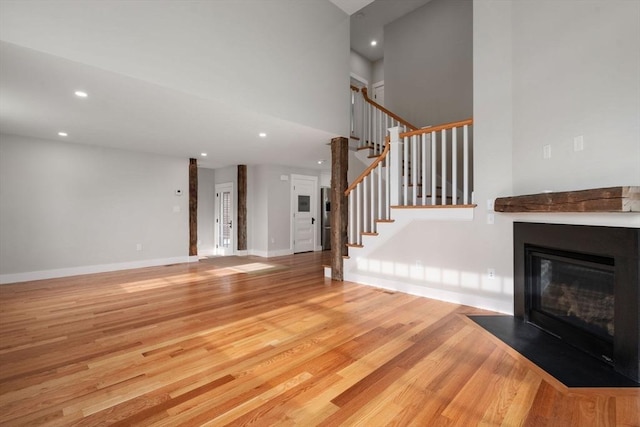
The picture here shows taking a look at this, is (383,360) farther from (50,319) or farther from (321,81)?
(321,81)

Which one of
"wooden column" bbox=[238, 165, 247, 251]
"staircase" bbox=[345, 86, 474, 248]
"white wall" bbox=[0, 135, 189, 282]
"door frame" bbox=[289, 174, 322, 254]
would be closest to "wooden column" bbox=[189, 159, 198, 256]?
"white wall" bbox=[0, 135, 189, 282]

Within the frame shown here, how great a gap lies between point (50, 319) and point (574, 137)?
5521 millimetres

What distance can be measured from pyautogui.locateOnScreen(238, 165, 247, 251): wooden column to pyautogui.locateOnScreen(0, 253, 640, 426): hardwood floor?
13.5ft

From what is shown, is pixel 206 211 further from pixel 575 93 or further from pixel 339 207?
pixel 575 93

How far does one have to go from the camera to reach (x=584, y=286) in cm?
245

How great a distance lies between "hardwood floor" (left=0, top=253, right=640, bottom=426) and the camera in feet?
5.48

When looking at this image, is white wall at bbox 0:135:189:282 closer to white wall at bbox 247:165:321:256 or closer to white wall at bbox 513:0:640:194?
white wall at bbox 247:165:321:256

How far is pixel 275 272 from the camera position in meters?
5.68

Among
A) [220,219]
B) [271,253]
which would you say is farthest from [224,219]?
[271,253]

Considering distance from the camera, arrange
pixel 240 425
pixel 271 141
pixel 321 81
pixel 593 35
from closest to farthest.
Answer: pixel 240 425, pixel 593 35, pixel 321 81, pixel 271 141

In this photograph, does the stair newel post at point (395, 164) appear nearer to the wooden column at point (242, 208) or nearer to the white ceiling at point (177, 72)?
the white ceiling at point (177, 72)

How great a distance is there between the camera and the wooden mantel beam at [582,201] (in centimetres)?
188

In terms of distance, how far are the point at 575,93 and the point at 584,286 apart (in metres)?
A: 1.67

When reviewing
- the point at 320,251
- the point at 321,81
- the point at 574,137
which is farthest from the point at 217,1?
the point at 320,251
